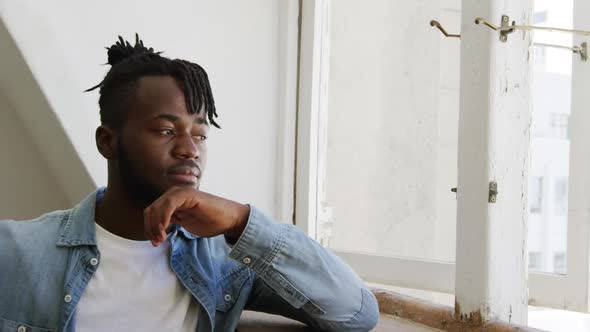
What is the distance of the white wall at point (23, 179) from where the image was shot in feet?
6.23

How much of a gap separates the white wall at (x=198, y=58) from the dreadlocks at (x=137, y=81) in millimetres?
502

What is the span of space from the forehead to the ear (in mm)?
57

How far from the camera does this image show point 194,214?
96 centimetres

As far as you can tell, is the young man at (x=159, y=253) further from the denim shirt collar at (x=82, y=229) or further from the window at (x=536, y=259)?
the window at (x=536, y=259)

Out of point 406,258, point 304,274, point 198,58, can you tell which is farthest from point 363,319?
point 198,58

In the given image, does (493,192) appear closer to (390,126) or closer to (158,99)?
(158,99)

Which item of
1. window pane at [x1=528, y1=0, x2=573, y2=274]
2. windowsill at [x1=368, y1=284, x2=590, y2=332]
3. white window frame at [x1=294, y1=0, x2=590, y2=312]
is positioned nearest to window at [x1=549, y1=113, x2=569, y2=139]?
window pane at [x1=528, y1=0, x2=573, y2=274]

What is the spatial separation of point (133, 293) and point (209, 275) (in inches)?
4.7

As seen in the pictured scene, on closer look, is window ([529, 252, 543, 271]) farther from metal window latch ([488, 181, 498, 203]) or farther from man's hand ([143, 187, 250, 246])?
man's hand ([143, 187, 250, 246])

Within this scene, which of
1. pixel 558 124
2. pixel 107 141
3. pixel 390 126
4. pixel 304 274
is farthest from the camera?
pixel 558 124

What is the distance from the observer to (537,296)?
58.5 inches

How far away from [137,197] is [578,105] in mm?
966

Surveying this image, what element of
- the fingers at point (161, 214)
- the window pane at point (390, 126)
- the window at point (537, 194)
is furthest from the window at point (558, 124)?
the fingers at point (161, 214)

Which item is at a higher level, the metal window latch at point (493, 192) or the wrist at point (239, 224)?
the metal window latch at point (493, 192)
